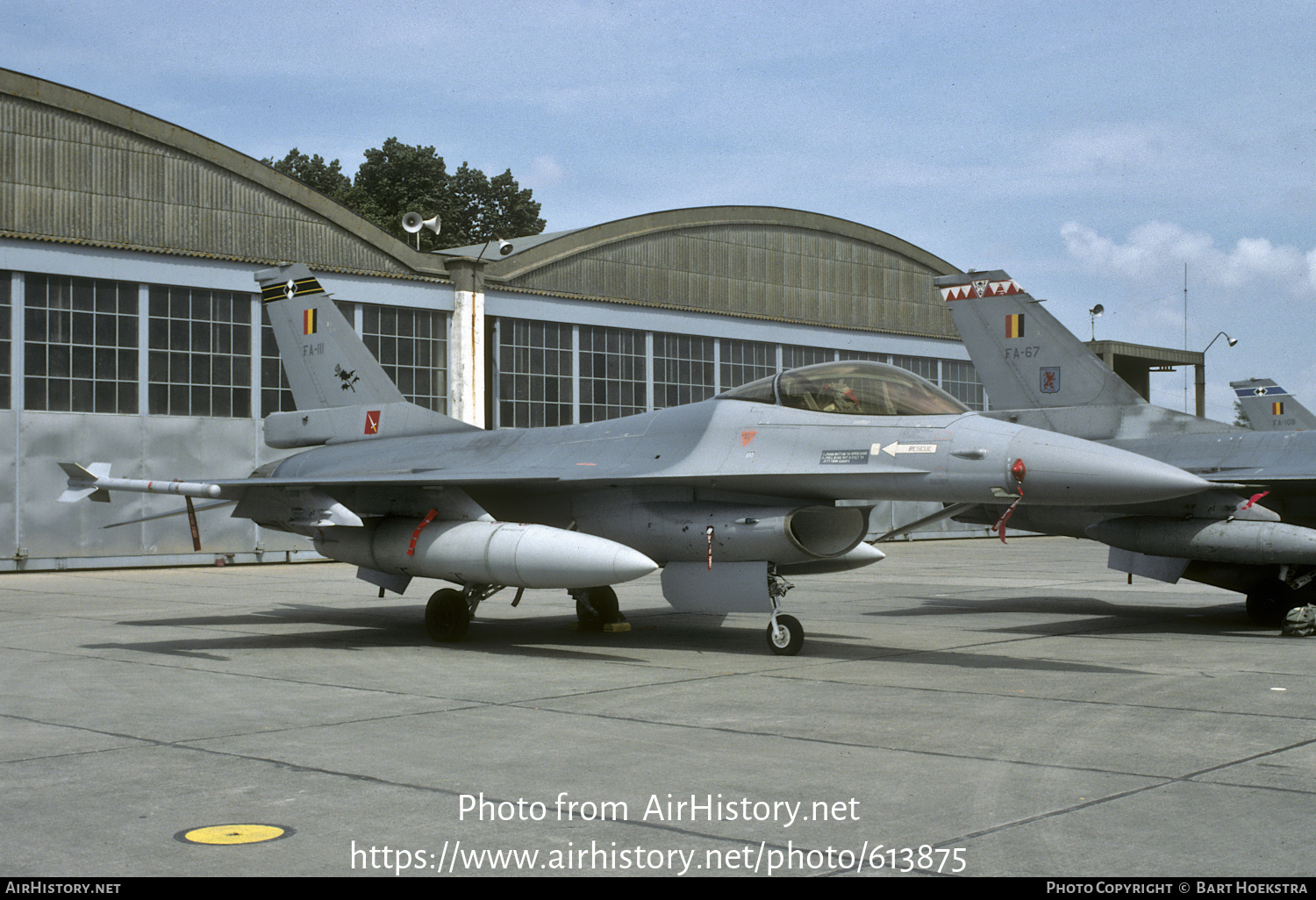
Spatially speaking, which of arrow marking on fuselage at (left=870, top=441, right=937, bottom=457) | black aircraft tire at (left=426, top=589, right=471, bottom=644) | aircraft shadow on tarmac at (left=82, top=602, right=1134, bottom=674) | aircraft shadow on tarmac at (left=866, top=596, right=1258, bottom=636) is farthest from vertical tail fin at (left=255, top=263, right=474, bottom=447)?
aircraft shadow on tarmac at (left=866, top=596, right=1258, bottom=636)

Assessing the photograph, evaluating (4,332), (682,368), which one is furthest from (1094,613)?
(4,332)

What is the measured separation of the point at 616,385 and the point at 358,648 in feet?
63.1

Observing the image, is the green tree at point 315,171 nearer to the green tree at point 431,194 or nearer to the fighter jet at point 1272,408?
A: the green tree at point 431,194

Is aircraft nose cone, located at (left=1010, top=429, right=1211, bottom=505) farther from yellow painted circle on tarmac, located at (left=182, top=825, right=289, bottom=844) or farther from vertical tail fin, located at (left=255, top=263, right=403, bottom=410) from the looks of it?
vertical tail fin, located at (left=255, top=263, right=403, bottom=410)

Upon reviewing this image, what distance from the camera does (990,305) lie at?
1588 centimetres

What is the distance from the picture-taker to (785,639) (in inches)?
412

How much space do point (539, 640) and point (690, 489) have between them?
2.44 metres

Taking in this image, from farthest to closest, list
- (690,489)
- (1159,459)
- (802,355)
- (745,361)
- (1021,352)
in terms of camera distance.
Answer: (802,355) < (745,361) < (1021,352) < (1159,459) < (690,489)

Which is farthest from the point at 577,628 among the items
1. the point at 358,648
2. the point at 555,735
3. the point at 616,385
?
the point at 616,385

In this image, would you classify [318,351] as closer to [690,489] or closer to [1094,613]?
[690,489]

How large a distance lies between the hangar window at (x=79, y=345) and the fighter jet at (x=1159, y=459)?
52.5 feet

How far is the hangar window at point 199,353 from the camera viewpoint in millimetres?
23625

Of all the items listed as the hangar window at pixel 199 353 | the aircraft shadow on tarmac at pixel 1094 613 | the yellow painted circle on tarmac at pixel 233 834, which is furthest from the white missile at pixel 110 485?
the hangar window at pixel 199 353

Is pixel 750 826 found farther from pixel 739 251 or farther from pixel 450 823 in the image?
pixel 739 251
